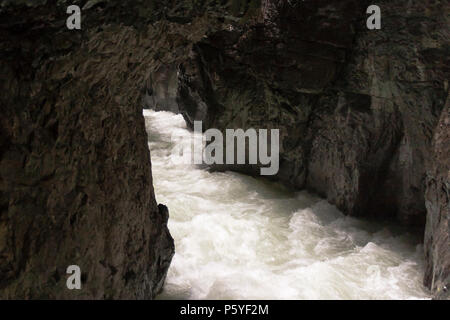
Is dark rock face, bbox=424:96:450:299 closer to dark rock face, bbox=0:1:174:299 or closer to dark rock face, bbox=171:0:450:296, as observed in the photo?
dark rock face, bbox=171:0:450:296

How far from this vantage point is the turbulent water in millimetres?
5027

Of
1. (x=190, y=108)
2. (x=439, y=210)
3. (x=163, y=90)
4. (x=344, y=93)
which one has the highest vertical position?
(x=163, y=90)

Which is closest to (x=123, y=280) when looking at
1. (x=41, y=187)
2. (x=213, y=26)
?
(x=41, y=187)

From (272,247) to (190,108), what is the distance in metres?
4.99

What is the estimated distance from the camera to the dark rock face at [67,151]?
7.74ft

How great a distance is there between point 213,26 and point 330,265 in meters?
3.40

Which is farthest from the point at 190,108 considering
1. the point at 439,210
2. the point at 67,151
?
the point at 67,151

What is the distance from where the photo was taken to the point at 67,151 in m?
2.82

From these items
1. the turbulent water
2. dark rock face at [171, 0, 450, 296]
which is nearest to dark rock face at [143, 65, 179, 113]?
dark rock face at [171, 0, 450, 296]

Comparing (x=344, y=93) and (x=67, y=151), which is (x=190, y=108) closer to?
(x=344, y=93)

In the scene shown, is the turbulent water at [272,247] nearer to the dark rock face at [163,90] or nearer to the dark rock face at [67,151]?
the dark rock face at [67,151]
